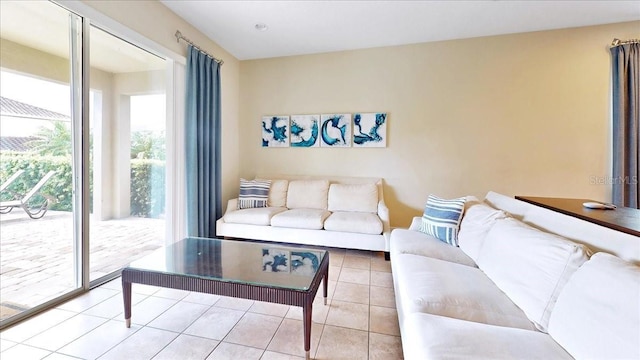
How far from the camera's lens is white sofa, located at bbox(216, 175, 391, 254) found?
2.80 metres

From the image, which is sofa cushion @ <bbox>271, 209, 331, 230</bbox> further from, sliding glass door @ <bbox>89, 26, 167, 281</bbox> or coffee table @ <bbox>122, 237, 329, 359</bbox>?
sliding glass door @ <bbox>89, 26, 167, 281</bbox>

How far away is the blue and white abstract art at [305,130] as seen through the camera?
12.2 ft

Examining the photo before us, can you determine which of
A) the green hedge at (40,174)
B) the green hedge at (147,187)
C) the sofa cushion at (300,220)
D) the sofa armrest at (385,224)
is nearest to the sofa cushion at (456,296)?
the sofa armrest at (385,224)

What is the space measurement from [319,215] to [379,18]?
7.39ft

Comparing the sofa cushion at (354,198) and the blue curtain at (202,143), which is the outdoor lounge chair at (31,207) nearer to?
the blue curtain at (202,143)

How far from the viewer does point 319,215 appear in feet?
9.79

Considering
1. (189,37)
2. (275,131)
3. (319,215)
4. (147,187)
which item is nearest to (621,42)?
(319,215)

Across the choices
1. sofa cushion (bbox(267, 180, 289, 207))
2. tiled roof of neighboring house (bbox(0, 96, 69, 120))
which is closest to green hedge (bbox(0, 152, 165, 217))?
tiled roof of neighboring house (bbox(0, 96, 69, 120))

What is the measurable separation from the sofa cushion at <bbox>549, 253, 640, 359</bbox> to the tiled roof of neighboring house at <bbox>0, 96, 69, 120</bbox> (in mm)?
3156

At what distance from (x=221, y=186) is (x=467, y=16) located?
3541 mm

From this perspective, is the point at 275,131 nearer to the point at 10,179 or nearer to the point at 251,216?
the point at 251,216

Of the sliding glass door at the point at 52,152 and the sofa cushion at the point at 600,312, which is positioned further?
the sliding glass door at the point at 52,152

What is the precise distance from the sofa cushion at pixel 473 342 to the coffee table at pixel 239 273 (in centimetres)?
57

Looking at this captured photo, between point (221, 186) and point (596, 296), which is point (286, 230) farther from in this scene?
point (596, 296)
